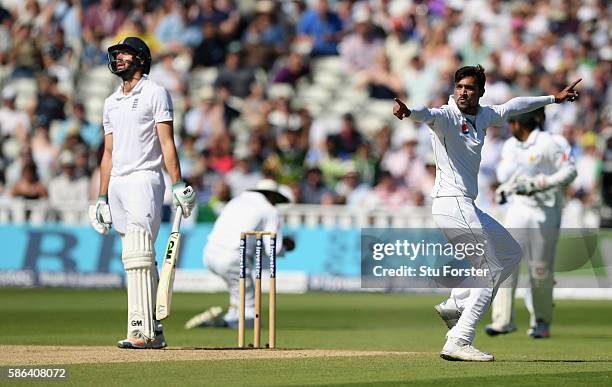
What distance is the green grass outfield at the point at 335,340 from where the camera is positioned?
925 centimetres

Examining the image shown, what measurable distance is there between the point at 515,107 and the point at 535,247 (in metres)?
3.79

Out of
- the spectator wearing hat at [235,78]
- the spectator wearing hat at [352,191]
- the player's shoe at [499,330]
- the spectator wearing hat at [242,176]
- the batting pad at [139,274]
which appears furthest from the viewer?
the spectator wearing hat at [235,78]

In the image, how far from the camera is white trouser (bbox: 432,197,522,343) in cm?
1029

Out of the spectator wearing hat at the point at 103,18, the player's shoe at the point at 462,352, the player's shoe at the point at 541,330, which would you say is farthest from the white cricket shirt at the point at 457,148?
the spectator wearing hat at the point at 103,18

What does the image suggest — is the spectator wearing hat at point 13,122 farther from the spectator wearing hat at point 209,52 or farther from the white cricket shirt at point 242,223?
the white cricket shirt at point 242,223

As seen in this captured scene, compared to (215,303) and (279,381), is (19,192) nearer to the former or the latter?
(215,303)

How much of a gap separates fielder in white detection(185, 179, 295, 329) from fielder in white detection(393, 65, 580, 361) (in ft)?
15.3

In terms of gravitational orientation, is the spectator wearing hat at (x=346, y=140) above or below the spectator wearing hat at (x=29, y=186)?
above

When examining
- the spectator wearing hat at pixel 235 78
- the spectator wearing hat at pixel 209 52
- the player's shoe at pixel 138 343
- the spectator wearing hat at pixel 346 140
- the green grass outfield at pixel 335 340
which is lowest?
the green grass outfield at pixel 335 340

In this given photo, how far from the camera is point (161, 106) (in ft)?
35.8

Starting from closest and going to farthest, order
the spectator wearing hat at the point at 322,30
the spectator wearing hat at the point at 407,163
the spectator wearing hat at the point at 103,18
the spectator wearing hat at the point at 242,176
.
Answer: the spectator wearing hat at the point at 242,176 < the spectator wearing hat at the point at 407,163 < the spectator wearing hat at the point at 103,18 < the spectator wearing hat at the point at 322,30

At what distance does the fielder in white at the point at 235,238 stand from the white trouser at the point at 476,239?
183 inches

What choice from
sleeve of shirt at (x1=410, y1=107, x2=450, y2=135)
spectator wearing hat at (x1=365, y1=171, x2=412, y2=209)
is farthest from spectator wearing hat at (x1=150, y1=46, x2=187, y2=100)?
sleeve of shirt at (x1=410, y1=107, x2=450, y2=135)

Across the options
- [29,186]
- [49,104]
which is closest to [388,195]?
→ [29,186]
